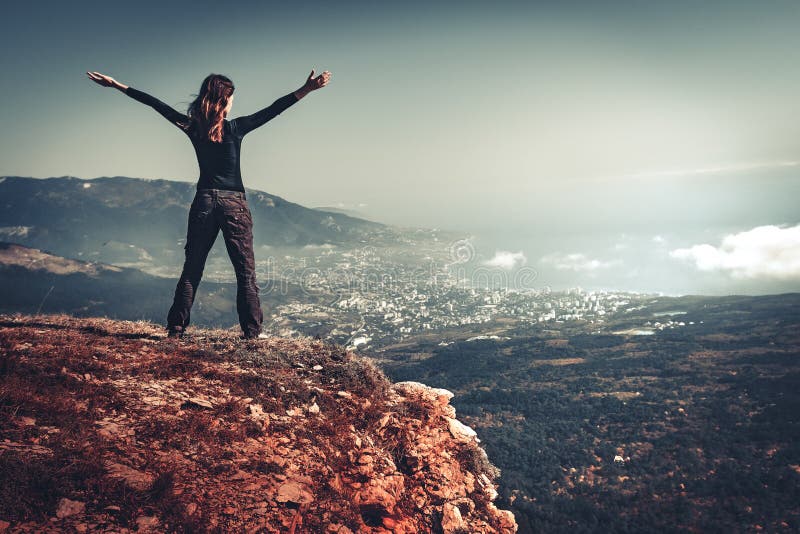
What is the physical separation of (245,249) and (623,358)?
214m

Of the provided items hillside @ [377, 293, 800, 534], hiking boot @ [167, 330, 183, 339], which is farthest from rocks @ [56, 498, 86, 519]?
hillside @ [377, 293, 800, 534]

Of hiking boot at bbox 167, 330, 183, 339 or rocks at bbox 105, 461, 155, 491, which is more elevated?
hiking boot at bbox 167, 330, 183, 339

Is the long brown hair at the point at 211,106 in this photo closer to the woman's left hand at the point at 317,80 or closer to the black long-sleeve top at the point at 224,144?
the black long-sleeve top at the point at 224,144

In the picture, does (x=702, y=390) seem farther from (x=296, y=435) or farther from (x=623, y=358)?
(x=296, y=435)

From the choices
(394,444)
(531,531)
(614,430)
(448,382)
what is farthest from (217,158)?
(448,382)

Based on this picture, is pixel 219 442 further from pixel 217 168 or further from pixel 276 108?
pixel 276 108

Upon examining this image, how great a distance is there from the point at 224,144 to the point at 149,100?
1387 mm

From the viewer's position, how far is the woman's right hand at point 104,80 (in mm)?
6672

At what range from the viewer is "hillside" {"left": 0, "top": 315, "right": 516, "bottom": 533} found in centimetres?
366

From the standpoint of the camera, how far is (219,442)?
4922 millimetres

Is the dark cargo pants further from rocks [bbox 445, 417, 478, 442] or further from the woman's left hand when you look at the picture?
rocks [bbox 445, 417, 478, 442]

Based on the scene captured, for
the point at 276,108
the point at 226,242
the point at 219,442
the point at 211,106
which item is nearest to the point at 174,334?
the point at 226,242

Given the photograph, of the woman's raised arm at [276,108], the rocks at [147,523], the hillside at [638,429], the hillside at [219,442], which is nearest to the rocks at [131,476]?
the hillside at [219,442]

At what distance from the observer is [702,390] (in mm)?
140875
